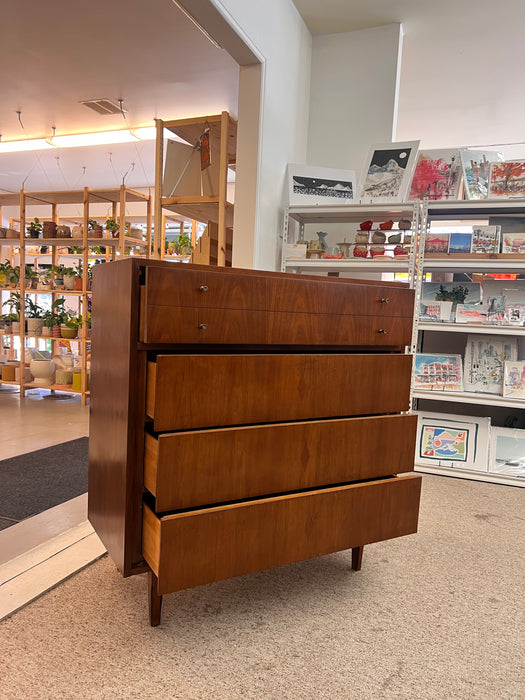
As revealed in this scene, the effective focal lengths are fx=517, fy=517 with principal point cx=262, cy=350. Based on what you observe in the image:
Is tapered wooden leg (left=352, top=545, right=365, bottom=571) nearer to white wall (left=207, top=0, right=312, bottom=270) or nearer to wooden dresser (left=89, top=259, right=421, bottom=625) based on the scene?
wooden dresser (left=89, top=259, right=421, bottom=625)

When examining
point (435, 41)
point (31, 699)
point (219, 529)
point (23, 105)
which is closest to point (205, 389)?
point (219, 529)

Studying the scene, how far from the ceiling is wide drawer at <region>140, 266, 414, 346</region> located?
7.72ft

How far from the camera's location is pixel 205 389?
47.8 inches

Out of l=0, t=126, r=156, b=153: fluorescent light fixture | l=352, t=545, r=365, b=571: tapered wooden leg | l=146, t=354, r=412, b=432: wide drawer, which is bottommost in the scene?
l=352, t=545, r=365, b=571: tapered wooden leg

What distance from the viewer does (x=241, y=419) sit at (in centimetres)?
128

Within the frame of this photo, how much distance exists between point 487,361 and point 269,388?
2.07 metres

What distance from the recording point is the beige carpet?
43.4 inches

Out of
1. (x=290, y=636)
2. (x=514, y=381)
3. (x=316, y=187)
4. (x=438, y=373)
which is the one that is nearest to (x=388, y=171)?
(x=316, y=187)

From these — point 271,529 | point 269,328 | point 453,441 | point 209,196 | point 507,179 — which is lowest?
point 453,441

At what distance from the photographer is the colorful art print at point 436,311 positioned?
2.93 metres

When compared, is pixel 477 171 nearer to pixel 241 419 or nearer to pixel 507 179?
pixel 507 179

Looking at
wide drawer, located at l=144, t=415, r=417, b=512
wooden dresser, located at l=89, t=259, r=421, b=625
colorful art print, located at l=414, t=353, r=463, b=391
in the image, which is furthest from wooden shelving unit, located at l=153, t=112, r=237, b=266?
wide drawer, located at l=144, t=415, r=417, b=512

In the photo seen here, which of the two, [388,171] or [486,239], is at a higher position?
[388,171]

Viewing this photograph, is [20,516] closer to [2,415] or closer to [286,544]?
[286,544]
